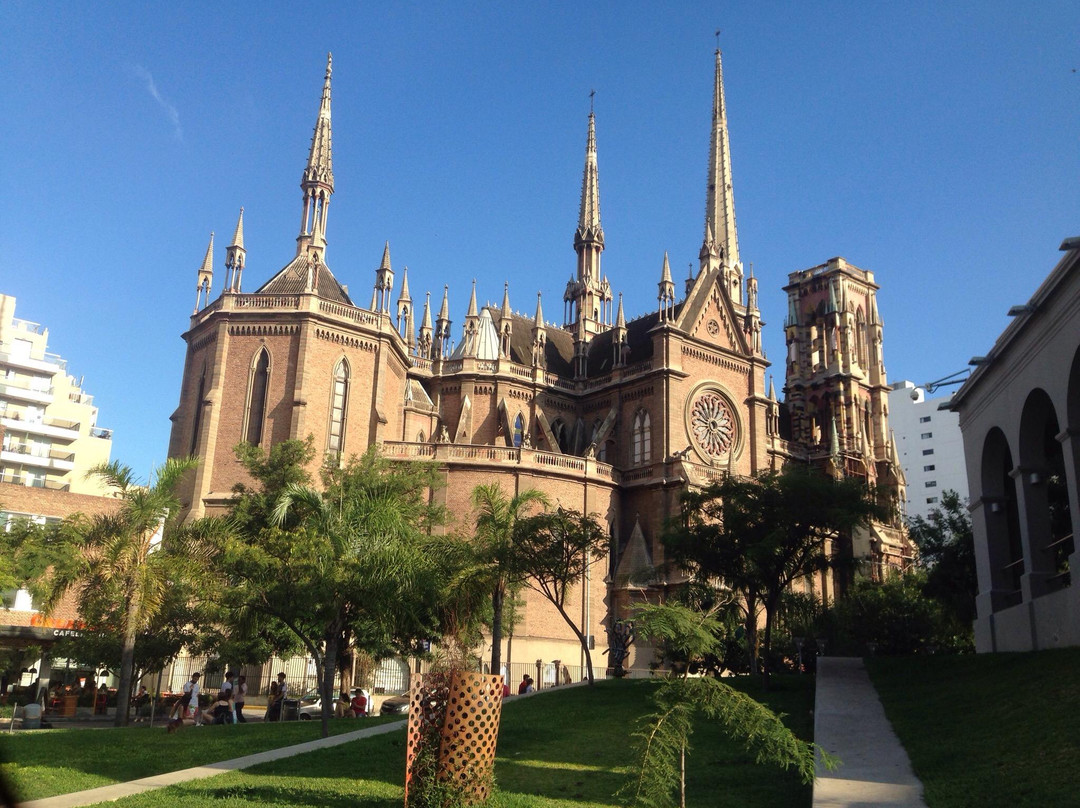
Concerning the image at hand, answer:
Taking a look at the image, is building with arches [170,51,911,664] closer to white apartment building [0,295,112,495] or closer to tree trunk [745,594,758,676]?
tree trunk [745,594,758,676]

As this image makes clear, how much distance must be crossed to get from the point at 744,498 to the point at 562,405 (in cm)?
2831

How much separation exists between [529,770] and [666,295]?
146 ft

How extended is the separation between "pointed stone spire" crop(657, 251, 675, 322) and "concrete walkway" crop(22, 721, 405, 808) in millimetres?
38219

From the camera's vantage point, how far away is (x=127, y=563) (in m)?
27.6

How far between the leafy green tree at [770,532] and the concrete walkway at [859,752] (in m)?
5.64

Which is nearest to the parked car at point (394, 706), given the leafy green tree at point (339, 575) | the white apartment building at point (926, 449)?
the leafy green tree at point (339, 575)

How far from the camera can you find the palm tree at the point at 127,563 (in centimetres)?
2717

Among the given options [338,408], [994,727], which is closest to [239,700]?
[338,408]

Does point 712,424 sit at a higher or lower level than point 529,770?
higher

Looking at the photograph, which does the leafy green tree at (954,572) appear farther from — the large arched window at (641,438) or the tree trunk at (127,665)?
the tree trunk at (127,665)

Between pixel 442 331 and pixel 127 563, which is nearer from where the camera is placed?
pixel 127 563

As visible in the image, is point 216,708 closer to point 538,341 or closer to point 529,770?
point 529,770

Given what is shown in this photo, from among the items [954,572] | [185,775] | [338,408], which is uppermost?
[338,408]

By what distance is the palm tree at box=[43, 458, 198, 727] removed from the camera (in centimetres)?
2717
